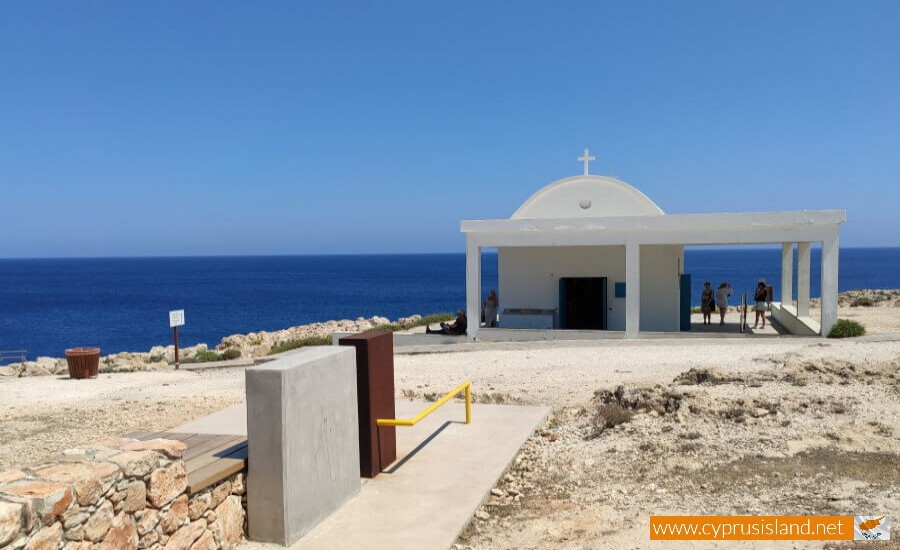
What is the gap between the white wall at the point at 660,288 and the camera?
776 inches

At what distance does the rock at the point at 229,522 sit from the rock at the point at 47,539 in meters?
1.38

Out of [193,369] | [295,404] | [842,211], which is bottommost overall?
[193,369]

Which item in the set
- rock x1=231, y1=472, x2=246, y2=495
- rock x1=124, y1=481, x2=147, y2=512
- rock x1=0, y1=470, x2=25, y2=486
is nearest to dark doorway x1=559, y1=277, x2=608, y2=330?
rock x1=231, y1=472, x2=246, y2=495

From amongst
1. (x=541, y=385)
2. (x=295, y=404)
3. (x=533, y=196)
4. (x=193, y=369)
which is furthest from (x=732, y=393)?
(x=193, y=369)

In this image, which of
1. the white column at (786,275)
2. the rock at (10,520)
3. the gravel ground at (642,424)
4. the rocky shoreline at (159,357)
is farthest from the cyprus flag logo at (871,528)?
the white column at (786,275)

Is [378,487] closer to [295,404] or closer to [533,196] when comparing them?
[295,404]

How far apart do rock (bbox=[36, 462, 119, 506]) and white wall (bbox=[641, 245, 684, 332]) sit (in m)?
17.3

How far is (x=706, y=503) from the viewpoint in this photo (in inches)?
238

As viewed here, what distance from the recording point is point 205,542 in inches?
199

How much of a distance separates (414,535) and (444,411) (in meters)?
4.36

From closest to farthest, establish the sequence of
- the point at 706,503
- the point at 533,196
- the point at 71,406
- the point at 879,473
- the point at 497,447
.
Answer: the point at 706,503, the point at 879,473, the point at 497,447, the point at 71,406, the point at 533,196

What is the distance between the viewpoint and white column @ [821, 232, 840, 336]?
16.9 meters

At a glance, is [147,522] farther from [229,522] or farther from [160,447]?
[229,522]

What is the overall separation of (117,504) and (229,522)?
3.89 feet
